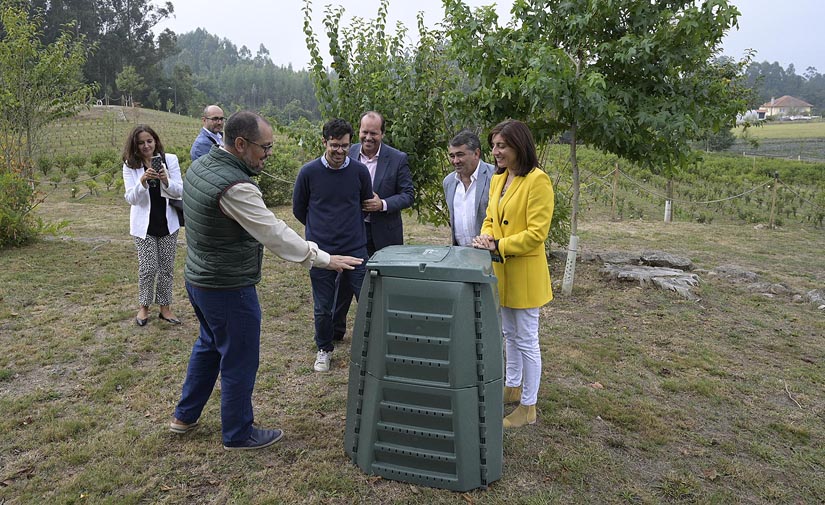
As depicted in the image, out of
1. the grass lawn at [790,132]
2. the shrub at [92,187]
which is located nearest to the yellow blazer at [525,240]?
the shrub at [92,187]

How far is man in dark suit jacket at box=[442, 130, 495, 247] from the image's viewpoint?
3.74 meters

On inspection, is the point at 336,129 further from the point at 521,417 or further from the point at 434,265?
the point at 521,417

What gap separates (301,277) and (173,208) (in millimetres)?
2245

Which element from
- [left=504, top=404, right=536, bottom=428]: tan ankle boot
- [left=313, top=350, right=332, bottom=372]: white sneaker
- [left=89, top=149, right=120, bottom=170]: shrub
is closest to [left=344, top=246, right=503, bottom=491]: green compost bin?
[left=504, top=404, right=536, bottom=428]: tan ankle boot

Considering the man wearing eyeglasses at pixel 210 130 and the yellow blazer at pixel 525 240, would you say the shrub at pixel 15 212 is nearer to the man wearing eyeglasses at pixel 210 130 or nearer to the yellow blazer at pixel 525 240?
the man wearing eyeglasses at pixel 210 130

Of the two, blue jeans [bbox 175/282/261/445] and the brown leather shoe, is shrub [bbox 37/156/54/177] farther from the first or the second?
blue jeans [bbox 175/282/261/445]

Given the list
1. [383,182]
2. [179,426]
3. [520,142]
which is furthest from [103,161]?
[520,142]

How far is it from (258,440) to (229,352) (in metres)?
0.56

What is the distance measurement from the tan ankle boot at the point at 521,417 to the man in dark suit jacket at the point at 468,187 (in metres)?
1.10

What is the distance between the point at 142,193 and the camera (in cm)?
464

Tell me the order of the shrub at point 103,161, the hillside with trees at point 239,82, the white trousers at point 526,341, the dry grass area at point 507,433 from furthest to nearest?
1. the hillside with trees at point 239,82
2. the shrub at point 103,161
3. the white trousers at point 526,341
4. the dry grass area at point 507,433

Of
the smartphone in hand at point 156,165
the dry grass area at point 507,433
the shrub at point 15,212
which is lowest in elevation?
the dry grass area at point 507,433

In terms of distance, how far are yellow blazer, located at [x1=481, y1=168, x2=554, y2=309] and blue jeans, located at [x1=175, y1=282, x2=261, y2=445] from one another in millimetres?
1336

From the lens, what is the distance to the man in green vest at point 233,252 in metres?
2.63
